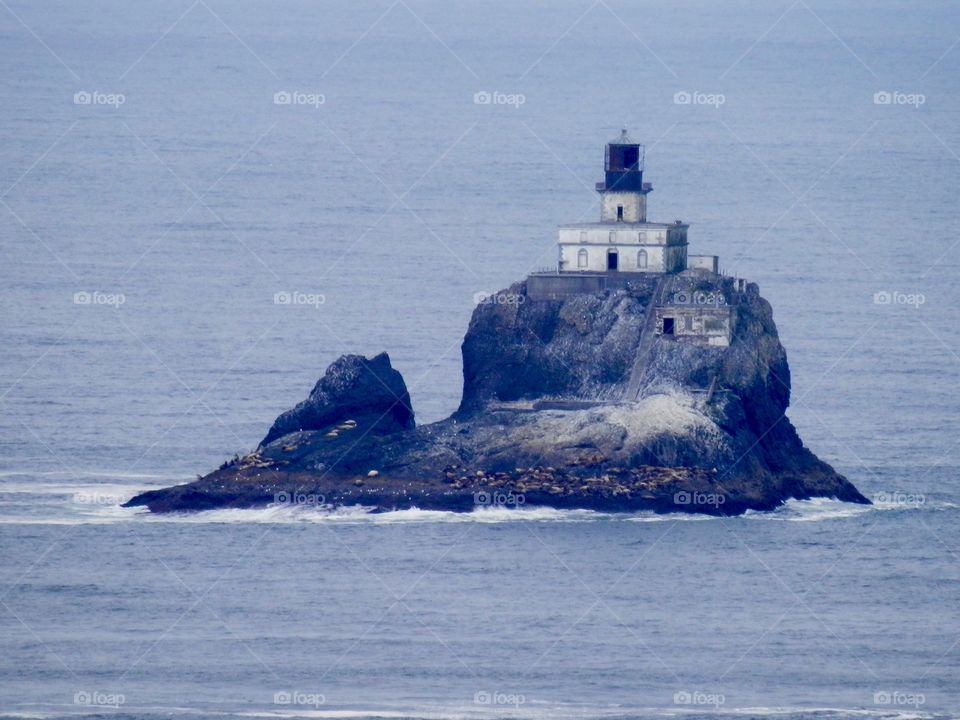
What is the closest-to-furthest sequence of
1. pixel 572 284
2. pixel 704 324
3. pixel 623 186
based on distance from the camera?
pixel 704 324 < pixel 572 284 < pixel 623 186

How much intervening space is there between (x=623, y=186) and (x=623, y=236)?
196 cm

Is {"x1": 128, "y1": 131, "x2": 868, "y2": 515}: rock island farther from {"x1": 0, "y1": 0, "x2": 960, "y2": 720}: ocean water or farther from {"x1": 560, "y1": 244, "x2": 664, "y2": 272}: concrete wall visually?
{"x1": 0, "y1": 0, "x2": 960, "y2": 720}: ocean water

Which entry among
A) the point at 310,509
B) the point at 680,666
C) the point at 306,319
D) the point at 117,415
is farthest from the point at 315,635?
the point at 306,319

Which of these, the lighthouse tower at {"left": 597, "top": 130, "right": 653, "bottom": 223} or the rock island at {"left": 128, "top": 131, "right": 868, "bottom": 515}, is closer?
the rock island at {"left": 128, "top": 131, "right": 868, "bottom": 515}

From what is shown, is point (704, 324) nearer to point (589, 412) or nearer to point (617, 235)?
point (589, 412)

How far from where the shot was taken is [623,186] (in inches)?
5315

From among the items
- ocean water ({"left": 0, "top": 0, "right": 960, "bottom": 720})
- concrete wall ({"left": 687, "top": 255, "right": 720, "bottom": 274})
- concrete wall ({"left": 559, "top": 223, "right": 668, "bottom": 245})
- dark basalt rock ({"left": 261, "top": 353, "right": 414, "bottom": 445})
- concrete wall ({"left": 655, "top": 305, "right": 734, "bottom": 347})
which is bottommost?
ocean water ({"left": 0, "top": 0, "right": 960, "bottom": 720})

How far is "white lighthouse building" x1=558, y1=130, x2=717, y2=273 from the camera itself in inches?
5276

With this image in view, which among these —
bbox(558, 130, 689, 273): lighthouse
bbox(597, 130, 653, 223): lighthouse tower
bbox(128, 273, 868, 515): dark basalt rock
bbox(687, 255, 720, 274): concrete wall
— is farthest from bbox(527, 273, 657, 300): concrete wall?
bbox(597, 130, 653, 223): lighthouse tower

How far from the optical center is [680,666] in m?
102

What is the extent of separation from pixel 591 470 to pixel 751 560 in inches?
368

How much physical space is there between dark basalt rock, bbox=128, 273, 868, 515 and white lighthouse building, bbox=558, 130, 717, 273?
7.99 ft

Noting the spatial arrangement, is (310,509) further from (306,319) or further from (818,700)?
(306,319)

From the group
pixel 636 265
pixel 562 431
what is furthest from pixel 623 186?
pixel 562 431
